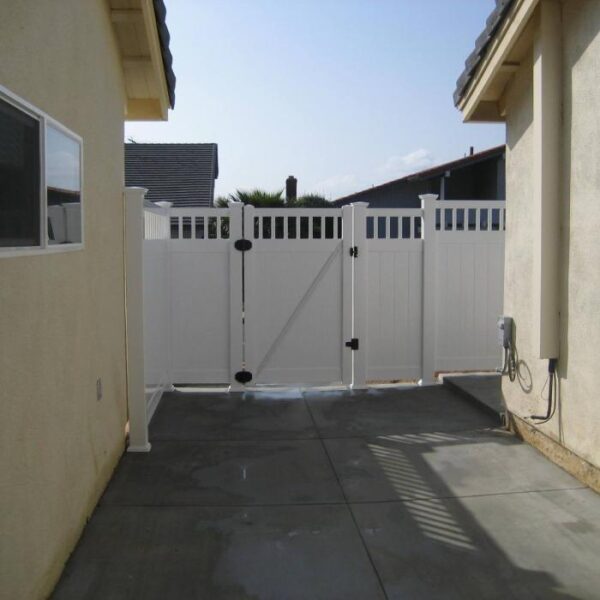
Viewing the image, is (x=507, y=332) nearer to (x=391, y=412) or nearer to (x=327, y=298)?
(x=391, y=412)

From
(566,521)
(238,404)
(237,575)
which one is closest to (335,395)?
(238,404)

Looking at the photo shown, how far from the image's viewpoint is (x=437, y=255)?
8211 mm

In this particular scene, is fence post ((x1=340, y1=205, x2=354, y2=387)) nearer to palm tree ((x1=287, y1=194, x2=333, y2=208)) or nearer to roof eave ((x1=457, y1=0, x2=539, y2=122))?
roof eave ((x1=457, y1=0, x2=539, y2=122))

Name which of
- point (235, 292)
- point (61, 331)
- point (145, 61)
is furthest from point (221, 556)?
point (235, 292)

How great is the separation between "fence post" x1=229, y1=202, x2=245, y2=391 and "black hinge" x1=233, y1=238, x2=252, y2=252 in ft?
0.09

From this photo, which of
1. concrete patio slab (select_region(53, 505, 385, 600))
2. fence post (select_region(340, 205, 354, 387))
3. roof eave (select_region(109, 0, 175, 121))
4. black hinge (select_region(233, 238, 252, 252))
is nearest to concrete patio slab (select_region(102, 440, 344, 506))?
concrete patio slab (select_region(53, 505, 385, 600))

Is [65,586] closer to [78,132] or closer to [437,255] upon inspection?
[78,132]

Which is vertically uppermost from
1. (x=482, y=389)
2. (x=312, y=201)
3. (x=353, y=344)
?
(x=312, y=201)

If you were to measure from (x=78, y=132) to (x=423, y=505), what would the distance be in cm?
321

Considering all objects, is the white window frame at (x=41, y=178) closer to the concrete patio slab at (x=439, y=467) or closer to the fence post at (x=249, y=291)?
the concrete patio slab at (x=439, y=467)

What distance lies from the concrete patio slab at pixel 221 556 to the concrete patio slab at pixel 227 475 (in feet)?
0.60

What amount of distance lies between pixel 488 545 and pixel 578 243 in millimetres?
2243

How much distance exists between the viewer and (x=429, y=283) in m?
8.19

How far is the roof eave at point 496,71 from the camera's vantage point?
5.38m
